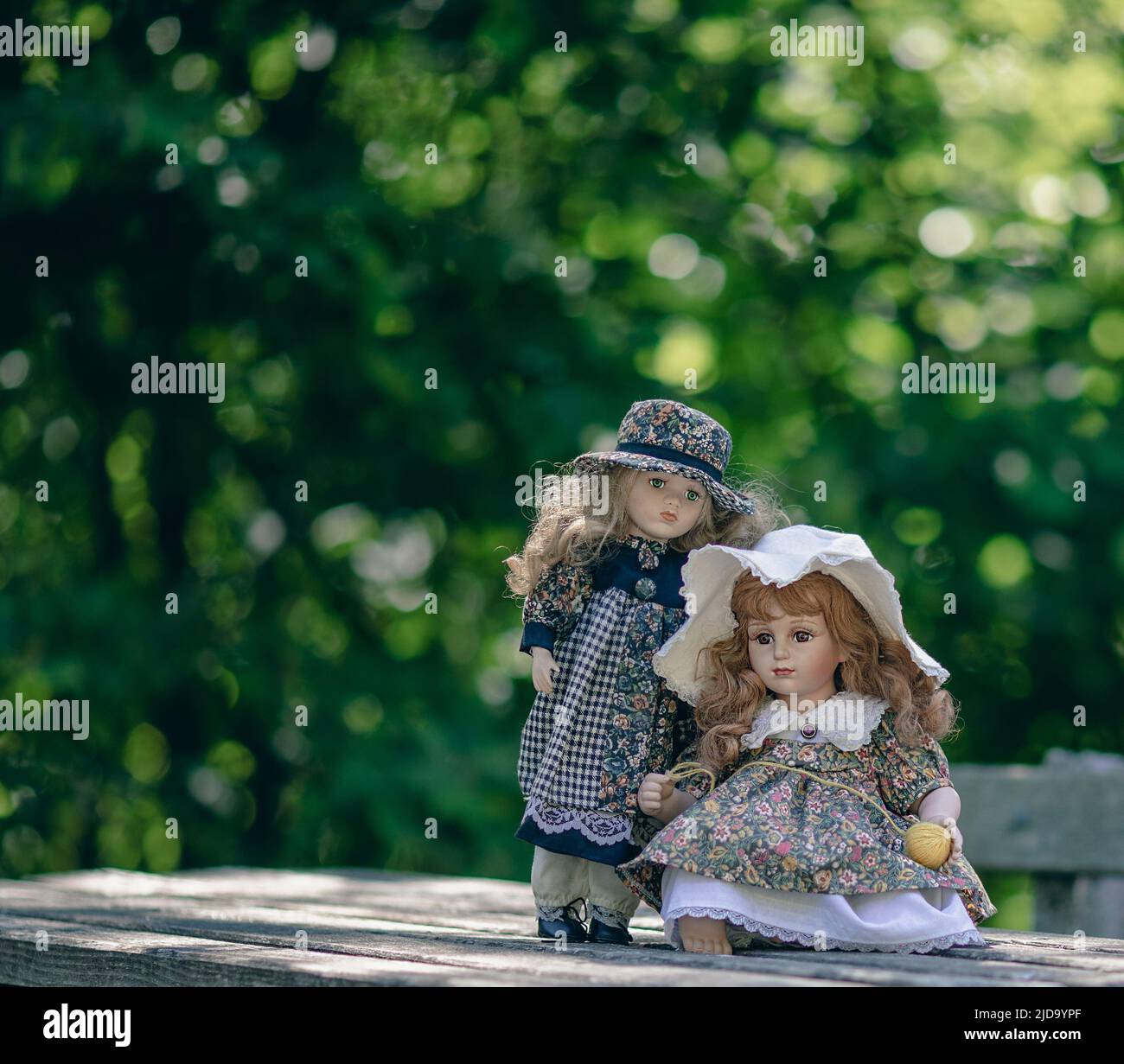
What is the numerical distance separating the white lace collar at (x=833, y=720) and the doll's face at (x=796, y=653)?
0.05 metres

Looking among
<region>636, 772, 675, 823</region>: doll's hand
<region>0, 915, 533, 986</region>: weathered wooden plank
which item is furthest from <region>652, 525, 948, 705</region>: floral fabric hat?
<region>0, 915, 533, 986</region>: weathered wooden plank

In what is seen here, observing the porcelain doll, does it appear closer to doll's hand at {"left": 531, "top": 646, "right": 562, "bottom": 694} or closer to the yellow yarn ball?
the yellow yarn ball

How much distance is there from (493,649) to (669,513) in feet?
19.0

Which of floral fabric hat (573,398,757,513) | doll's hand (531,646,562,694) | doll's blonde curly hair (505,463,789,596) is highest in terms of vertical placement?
floral fabric hat (573,398,757,513)

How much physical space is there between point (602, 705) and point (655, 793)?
0.27m

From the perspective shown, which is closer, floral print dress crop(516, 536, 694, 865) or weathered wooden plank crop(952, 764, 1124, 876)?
floral print dress crop(516, 536, 694, 865)

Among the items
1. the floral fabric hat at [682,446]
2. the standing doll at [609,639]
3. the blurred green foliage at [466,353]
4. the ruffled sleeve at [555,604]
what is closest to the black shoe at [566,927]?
the standing doll at [609,639]

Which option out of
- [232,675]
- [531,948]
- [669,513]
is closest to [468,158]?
[232,675]

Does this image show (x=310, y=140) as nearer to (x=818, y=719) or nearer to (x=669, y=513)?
(x=669, y=513)

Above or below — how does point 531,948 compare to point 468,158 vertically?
below

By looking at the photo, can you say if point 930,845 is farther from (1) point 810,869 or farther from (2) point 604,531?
(2) point 604,531

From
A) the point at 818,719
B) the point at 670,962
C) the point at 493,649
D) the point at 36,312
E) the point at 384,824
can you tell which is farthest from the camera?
the point at 493,649

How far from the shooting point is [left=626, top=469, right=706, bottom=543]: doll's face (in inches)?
155
